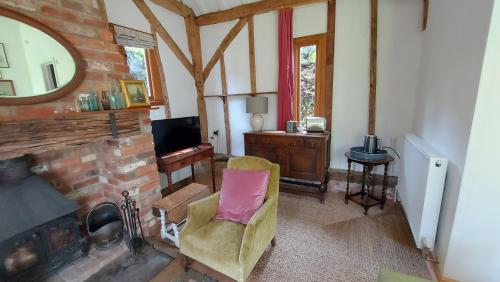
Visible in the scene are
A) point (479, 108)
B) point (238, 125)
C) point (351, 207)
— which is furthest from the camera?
point (238, 125)

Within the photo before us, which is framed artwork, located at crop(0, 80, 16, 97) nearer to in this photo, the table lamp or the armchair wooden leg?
the armchair wooden leg

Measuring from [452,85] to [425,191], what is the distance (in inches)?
32.9

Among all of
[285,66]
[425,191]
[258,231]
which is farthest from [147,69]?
[425,191]

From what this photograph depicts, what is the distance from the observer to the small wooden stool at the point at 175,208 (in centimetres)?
204

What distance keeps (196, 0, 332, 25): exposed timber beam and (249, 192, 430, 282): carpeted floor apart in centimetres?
277

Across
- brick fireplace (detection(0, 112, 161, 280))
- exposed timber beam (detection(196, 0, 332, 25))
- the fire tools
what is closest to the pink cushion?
the fire tools

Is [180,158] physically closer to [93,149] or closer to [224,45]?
[93,149]

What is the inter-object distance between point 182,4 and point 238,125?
2149 millimetres

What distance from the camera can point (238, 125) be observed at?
3939mm

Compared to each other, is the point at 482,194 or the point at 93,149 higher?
the point at 93,149

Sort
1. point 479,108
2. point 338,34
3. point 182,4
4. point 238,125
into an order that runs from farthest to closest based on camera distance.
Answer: point 238,125 → point 182,4 → point 338,34 → point 479,108

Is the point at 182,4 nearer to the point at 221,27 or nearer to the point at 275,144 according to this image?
the point at 221,27

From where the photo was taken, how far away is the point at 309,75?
3.26 metres

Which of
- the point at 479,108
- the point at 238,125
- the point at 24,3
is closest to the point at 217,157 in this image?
the point at 238,125
